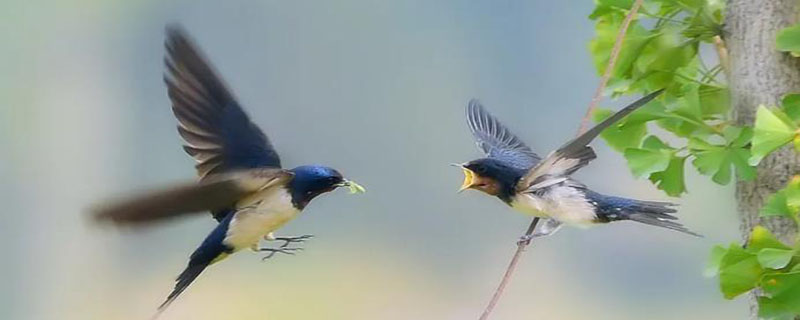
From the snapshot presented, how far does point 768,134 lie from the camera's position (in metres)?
0.48

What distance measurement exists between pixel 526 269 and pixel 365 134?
0.27 m

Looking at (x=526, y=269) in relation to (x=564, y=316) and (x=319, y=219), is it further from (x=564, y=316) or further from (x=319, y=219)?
(x=319, y=219)

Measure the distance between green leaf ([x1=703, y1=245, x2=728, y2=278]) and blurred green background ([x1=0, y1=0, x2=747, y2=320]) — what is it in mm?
717

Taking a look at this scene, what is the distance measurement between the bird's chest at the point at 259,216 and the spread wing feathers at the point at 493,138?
0.64 feet

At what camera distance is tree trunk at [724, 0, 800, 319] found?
57 cm

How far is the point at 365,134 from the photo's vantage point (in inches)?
50.3

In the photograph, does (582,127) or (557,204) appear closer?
(582,127)

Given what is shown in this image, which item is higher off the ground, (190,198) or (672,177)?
(672,177)

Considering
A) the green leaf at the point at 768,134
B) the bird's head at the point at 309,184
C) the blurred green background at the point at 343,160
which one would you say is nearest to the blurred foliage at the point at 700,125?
the green leaf at the point at 768,134

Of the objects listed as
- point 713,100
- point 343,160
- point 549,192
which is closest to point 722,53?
point 713,100

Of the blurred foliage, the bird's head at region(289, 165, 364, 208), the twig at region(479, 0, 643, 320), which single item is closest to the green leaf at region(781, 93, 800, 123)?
the blurred foliage

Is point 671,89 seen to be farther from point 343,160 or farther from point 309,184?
point 343,160

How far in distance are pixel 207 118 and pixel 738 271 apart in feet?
0.86

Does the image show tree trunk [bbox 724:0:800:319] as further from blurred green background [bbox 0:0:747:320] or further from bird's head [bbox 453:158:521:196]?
blurred green background [bbox 0:0:747:320]
